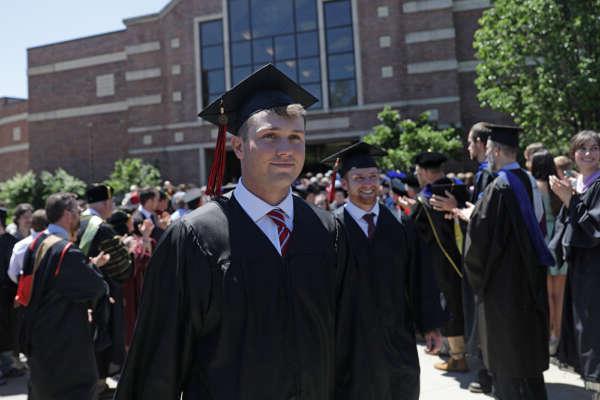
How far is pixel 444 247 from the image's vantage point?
226 inches

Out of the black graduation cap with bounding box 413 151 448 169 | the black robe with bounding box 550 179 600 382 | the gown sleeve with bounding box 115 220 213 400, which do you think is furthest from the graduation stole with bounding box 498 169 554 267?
the gown sleeve with bounding box 115 220 213 400

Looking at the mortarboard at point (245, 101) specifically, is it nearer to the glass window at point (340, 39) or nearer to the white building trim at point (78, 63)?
the glass window at point (340, 39)

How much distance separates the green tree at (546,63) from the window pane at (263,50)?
1038 centimetres

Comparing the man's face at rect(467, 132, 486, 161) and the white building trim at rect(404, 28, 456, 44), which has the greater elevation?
the white building trim at rect(404, 28, 456, 44)

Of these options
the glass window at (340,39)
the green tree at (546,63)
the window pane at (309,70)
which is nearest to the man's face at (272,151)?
the green tree at (546,63)

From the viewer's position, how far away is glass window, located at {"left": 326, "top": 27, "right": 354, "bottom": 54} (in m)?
21.4

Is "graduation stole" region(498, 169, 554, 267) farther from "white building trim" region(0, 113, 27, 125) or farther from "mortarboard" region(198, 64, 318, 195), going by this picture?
"white building trim" region(0, 113, 27, 125)

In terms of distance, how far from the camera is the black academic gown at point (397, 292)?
3465 millimetres

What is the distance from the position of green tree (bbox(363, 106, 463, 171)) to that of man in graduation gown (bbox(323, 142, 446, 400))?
11751 mm

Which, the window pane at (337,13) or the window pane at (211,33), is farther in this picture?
the window pane at (211,33)

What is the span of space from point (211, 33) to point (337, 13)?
5.82 meters

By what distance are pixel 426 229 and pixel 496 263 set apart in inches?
67.0

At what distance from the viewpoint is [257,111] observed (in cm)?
218

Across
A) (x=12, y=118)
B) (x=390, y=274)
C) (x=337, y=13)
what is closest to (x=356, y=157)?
(x=390, y=274)
